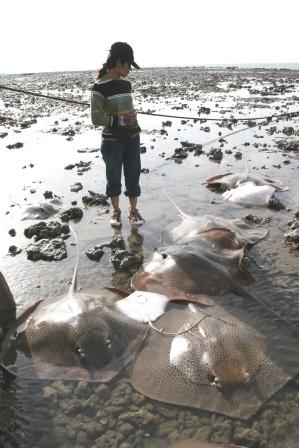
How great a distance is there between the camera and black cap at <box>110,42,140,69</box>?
5.14 m

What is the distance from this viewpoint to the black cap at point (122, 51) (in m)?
5.14

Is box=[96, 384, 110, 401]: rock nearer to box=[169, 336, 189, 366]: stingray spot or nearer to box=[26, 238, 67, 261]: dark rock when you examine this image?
box=[169, 336, 189, 366]: stingray spot

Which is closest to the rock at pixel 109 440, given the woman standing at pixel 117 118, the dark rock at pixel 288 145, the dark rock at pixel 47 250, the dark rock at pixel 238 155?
the dark rock at pixel 47 250

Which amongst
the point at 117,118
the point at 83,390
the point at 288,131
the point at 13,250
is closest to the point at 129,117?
the point at 117,118

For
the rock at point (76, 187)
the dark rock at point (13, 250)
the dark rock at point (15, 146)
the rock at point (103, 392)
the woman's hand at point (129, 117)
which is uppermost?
the woman's hand at point (129, 117)

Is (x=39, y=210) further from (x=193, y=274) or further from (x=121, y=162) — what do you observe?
(x=193, y=274)

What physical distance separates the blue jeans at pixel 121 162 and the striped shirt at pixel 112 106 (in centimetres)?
14

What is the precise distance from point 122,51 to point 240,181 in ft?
10.6

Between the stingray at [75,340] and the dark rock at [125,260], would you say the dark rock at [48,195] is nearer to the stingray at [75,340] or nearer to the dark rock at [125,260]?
the dark rock at [125,260]

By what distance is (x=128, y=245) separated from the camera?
18.2 ft

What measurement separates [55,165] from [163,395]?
7.76 metres

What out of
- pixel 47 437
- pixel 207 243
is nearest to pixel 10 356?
pixel 47 437

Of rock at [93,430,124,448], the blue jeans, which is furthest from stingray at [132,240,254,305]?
the blue jeans

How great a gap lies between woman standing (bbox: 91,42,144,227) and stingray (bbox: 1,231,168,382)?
8.74 feet
